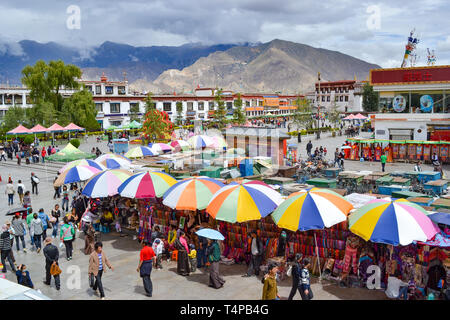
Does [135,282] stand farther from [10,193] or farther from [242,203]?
[10,193]

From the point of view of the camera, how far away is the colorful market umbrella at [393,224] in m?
8.46

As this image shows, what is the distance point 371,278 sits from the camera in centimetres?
934

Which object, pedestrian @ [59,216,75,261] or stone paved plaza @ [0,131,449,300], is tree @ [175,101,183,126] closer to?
stone paved plaza @ [0,131,449,300]

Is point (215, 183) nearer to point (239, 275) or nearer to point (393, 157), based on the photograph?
point (239, 275)

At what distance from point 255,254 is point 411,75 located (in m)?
28.6

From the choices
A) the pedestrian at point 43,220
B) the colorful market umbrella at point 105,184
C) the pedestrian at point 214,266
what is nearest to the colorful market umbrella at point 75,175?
the colorful market umbrella at point 105,184

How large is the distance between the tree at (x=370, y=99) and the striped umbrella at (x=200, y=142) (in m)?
63.9

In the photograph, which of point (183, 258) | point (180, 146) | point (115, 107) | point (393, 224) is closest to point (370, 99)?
point (115, 107)

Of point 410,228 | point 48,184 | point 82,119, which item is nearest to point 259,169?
point 410,228

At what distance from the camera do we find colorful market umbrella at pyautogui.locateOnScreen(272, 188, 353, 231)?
9.45 m

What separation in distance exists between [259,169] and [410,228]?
10.9m

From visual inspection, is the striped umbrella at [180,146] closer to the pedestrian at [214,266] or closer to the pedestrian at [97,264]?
the pedestrian at [214,266]

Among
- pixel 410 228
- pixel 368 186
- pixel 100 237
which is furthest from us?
pixel 368 186

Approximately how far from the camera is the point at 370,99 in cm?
8344
